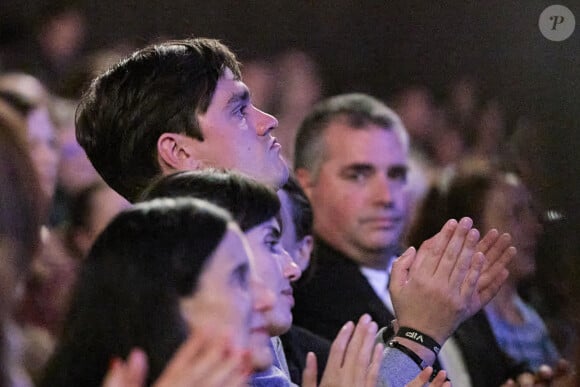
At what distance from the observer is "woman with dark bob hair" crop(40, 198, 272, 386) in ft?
3.90

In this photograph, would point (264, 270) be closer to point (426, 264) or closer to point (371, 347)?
point (371, 347)

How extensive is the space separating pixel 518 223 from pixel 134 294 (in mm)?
1768

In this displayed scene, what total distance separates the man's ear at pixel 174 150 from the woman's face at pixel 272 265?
282mm

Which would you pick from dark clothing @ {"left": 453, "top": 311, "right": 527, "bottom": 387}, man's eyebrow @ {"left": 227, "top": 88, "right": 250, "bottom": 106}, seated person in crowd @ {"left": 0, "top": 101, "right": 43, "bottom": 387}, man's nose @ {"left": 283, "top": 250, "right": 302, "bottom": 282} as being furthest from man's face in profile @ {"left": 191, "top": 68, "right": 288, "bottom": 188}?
dark clothing @ {"left": 453, "top": 311, "right": 527, "bottom": 387}

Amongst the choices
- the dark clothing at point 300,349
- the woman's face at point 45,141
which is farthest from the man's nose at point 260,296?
the woman's face at point 45,141

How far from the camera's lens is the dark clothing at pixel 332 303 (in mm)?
2434

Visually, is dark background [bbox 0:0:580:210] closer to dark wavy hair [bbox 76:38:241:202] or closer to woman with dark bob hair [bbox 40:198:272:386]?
dark wavy hair [bbox 76:38:241:202]

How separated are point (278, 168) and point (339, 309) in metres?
0.73

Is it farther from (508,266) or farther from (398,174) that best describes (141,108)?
(508,266)

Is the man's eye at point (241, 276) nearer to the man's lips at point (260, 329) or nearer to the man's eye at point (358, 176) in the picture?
the man's lips at point (260, 329)

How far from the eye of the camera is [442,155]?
3.32 meters

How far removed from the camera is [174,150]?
1746 mm

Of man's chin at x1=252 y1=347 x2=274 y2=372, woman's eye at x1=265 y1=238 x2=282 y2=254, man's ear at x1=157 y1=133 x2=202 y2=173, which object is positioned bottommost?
man's chin at x1=252 y1=347 x2=274 y2=372

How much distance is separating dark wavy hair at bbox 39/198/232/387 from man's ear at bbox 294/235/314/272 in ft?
3.37
